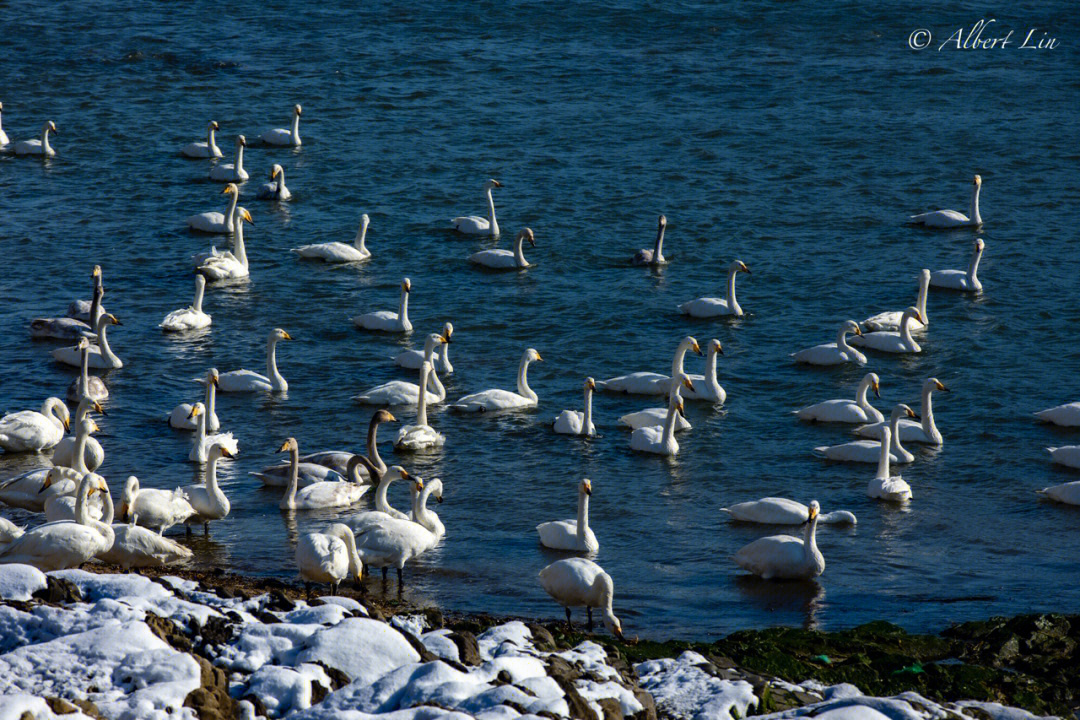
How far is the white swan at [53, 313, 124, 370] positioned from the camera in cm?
2141

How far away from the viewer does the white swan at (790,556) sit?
47.5 ft

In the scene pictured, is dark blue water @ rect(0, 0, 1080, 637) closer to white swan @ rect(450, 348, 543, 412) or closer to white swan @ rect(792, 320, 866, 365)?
white swan @ rect(792, 320, 866, 365)

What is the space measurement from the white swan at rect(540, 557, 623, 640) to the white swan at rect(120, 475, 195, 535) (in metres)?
4.24

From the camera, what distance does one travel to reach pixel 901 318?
23.1 meters

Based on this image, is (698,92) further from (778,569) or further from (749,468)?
(778,569)

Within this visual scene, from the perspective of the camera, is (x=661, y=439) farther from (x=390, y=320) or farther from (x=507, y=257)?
(x=507, y=257)

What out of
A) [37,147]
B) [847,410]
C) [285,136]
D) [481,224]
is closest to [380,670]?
[847,410]

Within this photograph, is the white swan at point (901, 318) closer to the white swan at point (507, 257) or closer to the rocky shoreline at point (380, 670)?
the white swan at point (507, 257)

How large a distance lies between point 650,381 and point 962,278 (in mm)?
7586

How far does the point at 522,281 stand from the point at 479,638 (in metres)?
16.3

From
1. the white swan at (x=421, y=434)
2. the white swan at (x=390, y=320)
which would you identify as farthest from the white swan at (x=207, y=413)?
the white swan at (x=390, y=320)

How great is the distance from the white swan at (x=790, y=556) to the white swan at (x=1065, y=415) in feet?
20.5

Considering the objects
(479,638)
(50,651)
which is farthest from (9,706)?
(479,638)

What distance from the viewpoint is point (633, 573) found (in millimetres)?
14852
